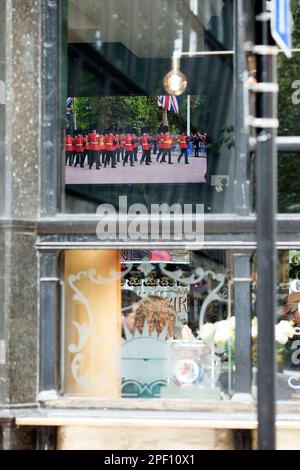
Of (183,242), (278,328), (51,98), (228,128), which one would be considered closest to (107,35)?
(51,98)

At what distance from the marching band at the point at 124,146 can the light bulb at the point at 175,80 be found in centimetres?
36

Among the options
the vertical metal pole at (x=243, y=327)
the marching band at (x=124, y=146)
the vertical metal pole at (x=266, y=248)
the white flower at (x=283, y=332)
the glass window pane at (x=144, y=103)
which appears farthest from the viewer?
the marching band at (x=124, y=146)

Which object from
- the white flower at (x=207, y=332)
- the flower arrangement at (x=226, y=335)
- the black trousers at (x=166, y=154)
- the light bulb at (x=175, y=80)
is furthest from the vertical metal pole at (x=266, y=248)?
the black trousers at (x=166, y=154)

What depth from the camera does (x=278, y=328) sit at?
8039mm

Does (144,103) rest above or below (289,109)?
above

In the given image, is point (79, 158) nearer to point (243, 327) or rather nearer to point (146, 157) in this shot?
point (146, 157)

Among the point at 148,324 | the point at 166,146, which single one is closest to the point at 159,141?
the point at 166,146

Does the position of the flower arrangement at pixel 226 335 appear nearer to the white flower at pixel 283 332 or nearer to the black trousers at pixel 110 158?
the white flower at pixel 283 332

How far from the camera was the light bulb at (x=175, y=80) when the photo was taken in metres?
8.23

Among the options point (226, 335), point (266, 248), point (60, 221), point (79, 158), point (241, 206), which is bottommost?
point (226, 335)

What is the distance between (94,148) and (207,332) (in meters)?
1.98

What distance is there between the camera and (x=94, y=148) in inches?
329

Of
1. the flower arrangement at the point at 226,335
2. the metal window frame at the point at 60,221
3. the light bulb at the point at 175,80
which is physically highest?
the light bulb at the point at 175,80
